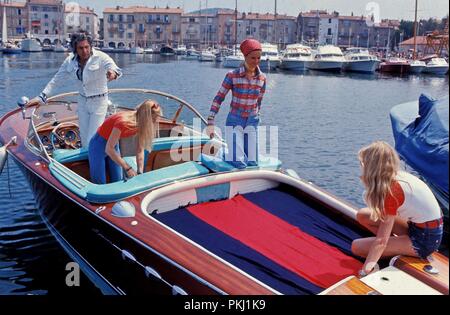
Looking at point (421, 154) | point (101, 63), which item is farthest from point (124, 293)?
point (421, 154)

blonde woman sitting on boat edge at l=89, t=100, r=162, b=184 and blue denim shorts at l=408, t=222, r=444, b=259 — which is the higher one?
blonde woman sitting on boat edge at l=89, t=100, r=162, b=184

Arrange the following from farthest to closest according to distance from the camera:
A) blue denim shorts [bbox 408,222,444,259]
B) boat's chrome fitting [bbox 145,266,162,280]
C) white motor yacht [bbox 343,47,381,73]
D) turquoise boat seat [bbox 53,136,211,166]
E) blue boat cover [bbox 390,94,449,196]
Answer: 1. white motor yacht [bbox 343,47,381,73]
2. blue boat cover [bbox 390,94,449,196]
3. turquoise boat seat [bbox 53,136,211,166]
4. boat's chrome fitting [bbox 145,266,162,280]
5. blue denim shorts [bbox 408,222,444,259]

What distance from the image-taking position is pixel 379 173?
9.66 ft

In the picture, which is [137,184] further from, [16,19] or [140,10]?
[16,19]

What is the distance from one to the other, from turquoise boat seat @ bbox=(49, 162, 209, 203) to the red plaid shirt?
0.71 meters

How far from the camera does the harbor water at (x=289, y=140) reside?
17.3 feet

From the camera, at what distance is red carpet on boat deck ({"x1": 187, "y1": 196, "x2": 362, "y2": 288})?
322cm

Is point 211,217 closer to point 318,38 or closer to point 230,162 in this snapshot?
point 230,162

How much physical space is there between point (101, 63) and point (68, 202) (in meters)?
1.75

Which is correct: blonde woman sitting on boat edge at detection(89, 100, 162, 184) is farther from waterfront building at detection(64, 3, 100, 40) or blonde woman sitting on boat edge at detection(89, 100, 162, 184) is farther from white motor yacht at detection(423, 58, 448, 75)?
waterfront building at detection(64, 3, 100, 40)

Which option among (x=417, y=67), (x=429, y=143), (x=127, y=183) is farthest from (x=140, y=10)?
(x=127, y=183)

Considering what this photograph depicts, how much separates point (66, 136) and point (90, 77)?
1220 millimetres

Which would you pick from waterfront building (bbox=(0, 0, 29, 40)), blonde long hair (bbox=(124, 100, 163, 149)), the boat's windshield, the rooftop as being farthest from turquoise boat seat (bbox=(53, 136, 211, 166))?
waterfront building (bbox=(0, 0, 29, 40))
